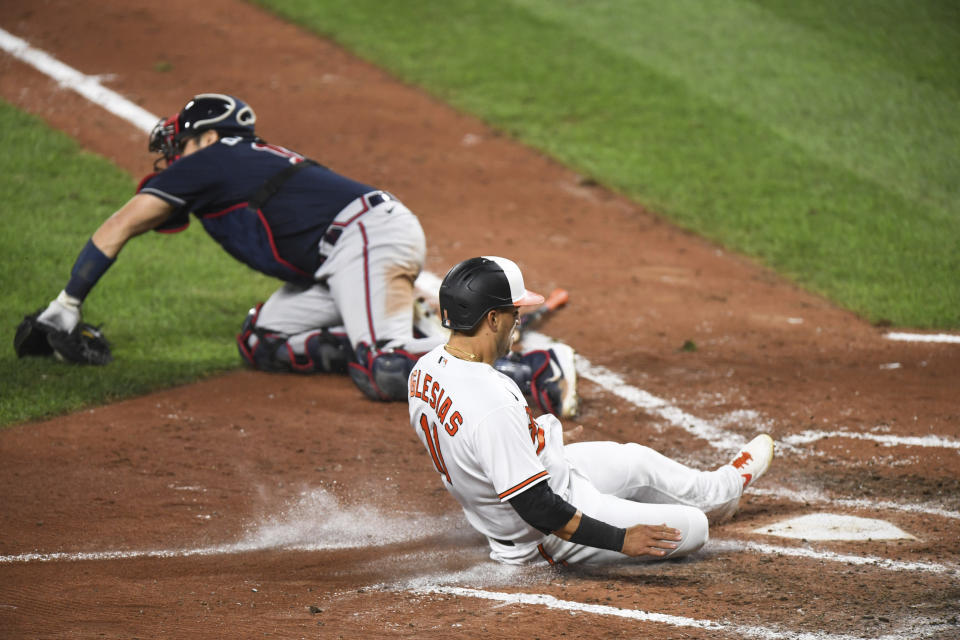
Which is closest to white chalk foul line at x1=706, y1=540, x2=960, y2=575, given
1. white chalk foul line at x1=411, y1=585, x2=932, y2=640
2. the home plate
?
the home plate

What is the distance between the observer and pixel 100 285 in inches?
305

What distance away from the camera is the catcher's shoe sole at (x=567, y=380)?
5.62 meters

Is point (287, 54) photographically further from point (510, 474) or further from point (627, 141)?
point (510, 474)

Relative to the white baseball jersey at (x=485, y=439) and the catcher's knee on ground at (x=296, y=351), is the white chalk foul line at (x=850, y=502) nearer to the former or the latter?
the white baseball jersey at (x=485, y=439)

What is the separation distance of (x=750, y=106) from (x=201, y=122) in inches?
222

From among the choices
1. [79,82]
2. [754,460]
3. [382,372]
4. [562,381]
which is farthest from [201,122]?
[79,82]

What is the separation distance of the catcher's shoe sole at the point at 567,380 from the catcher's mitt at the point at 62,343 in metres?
2.76

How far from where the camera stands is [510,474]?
12.0 ft

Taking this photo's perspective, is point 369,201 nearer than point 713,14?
Yes

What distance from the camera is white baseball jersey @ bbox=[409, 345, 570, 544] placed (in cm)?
369

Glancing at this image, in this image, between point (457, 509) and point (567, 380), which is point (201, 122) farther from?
point (457, 509)

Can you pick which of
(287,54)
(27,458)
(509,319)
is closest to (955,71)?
(287,54)

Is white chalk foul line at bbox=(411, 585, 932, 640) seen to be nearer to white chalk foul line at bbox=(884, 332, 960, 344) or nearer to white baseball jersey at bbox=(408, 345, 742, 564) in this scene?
white baseball jersey at bbox=(408, 345, 742, 564)

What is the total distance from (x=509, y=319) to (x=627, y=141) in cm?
630
